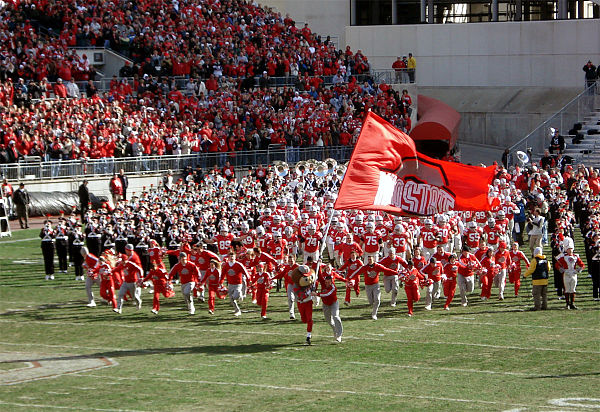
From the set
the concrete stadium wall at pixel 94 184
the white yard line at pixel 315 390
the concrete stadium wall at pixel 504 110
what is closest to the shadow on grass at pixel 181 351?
the white yard line at pixel 315 390

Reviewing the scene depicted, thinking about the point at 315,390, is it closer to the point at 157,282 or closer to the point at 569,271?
the point at 157,282

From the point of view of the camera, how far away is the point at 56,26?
41.0 m

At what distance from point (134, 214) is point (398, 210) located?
37.6ft

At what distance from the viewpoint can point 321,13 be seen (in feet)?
169

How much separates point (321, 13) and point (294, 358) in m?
35.7

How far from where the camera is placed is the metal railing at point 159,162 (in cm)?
3294

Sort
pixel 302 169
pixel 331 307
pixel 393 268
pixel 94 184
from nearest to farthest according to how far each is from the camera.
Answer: pixel 331 307
pixel 393 268
pixel 302 169
pixel 94 184

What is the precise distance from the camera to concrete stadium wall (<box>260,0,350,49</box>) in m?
51.1

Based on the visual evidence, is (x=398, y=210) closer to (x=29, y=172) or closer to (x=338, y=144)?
(x=29, y=172)

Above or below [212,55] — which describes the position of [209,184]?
below

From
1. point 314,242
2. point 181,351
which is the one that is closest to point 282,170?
point 314,242

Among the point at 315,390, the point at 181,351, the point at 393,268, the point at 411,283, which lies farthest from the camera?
the point at 393,268

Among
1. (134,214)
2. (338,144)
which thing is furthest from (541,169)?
(134,214)

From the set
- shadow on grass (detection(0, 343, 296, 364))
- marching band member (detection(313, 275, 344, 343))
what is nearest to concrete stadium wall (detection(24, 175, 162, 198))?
shadow on grass (detection(0, 343, 296, 364))
